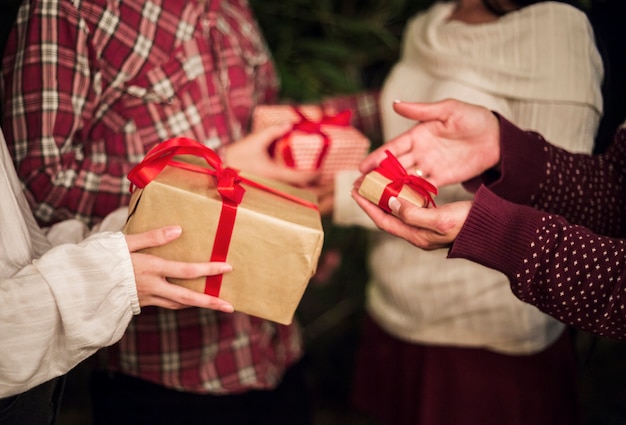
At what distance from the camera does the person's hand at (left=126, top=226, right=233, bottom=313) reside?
2.37 feet

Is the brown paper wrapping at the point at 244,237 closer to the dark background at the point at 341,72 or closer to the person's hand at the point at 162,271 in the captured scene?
the person's hand at the point at 162,271

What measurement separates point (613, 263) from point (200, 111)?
2.51 feet

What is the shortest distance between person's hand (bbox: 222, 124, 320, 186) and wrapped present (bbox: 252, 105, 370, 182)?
3cm

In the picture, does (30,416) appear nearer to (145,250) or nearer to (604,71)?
(145,250)

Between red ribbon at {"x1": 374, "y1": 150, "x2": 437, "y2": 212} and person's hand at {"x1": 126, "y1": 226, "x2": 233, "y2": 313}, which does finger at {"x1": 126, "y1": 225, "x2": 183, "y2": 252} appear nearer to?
person's hand at {"x1": 126, "y1": 226, "x2": 233, "y2": 313}

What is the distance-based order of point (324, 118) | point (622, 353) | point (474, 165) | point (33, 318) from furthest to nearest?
point (622, 353), point (324, 118), point (474, 165), point (33, 318)

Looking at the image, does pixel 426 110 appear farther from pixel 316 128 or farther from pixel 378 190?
pixel 316 128

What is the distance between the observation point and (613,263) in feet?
2.39

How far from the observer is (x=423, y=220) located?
2.53 ft

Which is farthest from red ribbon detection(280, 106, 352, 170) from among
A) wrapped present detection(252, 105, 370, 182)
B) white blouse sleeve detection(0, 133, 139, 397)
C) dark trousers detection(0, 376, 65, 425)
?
dark trousers detection(0, 376, 65, 425)

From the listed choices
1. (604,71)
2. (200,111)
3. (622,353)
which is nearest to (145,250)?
(200,111)

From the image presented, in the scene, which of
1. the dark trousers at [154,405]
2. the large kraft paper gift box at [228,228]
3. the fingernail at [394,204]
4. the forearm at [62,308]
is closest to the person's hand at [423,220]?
the fingernail at [394,204]

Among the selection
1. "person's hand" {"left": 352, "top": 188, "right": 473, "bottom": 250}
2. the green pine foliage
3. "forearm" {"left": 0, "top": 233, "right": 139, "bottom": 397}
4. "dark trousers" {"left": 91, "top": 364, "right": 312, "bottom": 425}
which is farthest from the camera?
the green pine foliage

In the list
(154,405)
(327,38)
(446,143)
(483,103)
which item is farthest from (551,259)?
(327,38)
